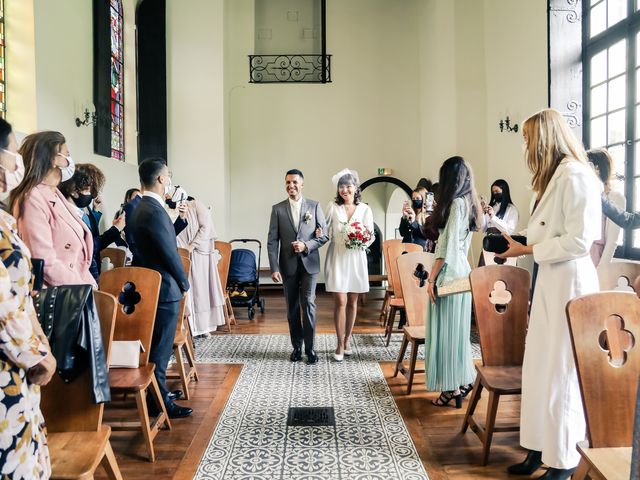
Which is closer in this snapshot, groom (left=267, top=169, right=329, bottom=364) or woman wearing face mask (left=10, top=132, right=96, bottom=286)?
woman wearing face mask (left=10, top=132, right=96, bottom=286)

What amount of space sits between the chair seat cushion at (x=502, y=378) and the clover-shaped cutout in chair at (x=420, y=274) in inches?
49.6

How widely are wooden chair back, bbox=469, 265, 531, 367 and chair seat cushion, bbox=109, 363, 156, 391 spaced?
73.8 inches

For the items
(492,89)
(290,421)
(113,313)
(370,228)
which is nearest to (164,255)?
(113,313)

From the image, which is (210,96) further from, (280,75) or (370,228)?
(370,228)

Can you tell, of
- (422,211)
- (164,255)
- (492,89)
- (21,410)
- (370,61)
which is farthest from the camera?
(370,61)

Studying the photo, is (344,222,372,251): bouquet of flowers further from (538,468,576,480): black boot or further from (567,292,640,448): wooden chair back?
(567,292,640,448): wooden chair back

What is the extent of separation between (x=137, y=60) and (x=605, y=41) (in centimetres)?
696

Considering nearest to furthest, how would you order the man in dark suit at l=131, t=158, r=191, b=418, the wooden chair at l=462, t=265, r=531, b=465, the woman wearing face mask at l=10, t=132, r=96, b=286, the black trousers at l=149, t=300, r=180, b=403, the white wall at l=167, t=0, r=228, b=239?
the woman wearing face mask at l=10, t=132, r=96, b=286 < the wooden chair at l=462, t=265, r=531, b=465 < the man in dark suit at l=131, t=158, r=191, b=418 < the black trousers at l=149, t=300, r=180, b=403 < the white wall at l=167, t=0, r=228, b=239

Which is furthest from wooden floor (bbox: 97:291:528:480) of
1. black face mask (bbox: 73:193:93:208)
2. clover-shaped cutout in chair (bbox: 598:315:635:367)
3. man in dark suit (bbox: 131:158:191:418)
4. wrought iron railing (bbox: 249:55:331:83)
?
wrought iron railing (bbox: 249:55:331:83)

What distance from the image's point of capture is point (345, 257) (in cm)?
500

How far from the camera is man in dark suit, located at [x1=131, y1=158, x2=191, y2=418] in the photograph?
3.26 metres

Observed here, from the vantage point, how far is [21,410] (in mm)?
1452

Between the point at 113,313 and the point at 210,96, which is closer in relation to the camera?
the point at 113,313

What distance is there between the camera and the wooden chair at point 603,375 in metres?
1.78
